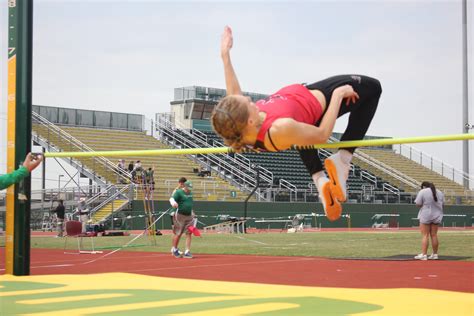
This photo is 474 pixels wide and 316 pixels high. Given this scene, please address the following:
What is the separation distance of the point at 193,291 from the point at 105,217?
16267 millimetres

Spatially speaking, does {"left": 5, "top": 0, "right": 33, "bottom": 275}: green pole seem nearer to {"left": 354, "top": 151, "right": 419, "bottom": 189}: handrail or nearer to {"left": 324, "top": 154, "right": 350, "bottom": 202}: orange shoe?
{"left": 324, "top": 154, "right": 350, "bottom": 202}: orange shoe

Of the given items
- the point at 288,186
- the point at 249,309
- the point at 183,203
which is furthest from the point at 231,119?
the point at 288,186

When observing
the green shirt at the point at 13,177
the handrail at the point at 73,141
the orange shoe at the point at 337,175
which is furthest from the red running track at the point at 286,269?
the handrail at the point at 73,141

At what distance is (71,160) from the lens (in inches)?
998

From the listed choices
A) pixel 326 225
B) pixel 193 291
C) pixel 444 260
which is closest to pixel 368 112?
pixel 193 291

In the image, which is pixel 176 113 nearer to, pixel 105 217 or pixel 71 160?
pixel 71 160

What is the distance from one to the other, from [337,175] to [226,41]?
950 mm

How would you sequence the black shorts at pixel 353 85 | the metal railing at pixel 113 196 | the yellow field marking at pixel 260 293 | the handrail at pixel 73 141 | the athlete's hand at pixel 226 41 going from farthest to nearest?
the handrail at pixel 73 141 < the metal railing at pixel 113 196 < the yellow field marking at pixel 260 293 < the athlete's hand at pixel 226 41 < the black shorts at pixel 353 85

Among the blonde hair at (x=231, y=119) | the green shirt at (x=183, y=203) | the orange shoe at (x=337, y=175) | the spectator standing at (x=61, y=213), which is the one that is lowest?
the spectator standing at (x=61, y=213)

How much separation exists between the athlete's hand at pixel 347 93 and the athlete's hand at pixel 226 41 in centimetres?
72

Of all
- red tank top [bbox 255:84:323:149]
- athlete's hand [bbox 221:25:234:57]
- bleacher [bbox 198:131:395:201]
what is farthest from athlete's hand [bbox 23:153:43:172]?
bleacher [bbox 198:131:395:201]

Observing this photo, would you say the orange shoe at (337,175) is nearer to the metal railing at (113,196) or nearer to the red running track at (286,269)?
the red running track at (286,269)

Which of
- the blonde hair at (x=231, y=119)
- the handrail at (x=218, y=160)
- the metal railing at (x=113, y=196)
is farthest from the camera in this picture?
the handrail at (x=218, y=160)

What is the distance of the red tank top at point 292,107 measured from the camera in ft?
11.3
